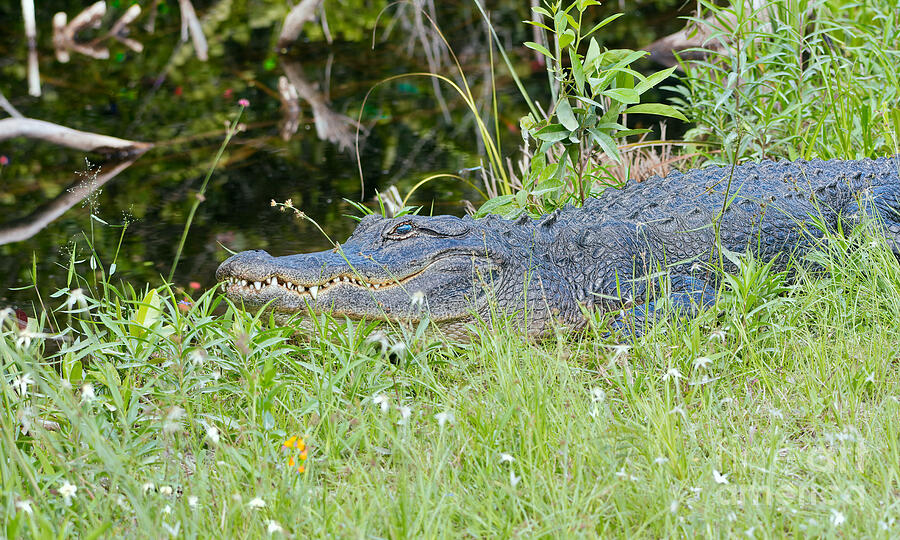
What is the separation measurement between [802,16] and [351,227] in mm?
2965

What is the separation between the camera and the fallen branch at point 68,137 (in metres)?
6.60

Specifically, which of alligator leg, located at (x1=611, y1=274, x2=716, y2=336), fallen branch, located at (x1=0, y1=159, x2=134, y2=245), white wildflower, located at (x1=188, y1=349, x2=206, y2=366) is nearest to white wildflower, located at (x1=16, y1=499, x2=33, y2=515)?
white wildflower, located at (x1=188, y1=349, x2=206, y2=366)

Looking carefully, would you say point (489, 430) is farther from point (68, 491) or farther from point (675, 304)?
point (675, 304)

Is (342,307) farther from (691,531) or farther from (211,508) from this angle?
(691,531)

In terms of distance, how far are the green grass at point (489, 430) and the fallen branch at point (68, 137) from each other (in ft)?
12.6

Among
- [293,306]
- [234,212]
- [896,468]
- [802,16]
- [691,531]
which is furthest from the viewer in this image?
[234,212]

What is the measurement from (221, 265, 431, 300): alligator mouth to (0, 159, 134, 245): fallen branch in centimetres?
275

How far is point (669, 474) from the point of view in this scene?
235cm

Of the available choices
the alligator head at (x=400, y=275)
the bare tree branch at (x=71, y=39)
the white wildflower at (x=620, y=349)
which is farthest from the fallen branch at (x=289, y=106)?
the white wildflower at (x=620, y=349)

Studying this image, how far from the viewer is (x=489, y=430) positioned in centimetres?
261

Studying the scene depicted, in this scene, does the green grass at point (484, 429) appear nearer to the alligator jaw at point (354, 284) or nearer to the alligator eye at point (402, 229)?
the alligator jaw at point (354, 284)

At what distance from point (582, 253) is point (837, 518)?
2038 mm

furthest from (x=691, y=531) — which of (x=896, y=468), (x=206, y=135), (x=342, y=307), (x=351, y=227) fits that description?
(x=206, y=135)

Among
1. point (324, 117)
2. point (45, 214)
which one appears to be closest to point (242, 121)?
point (324, 117)
